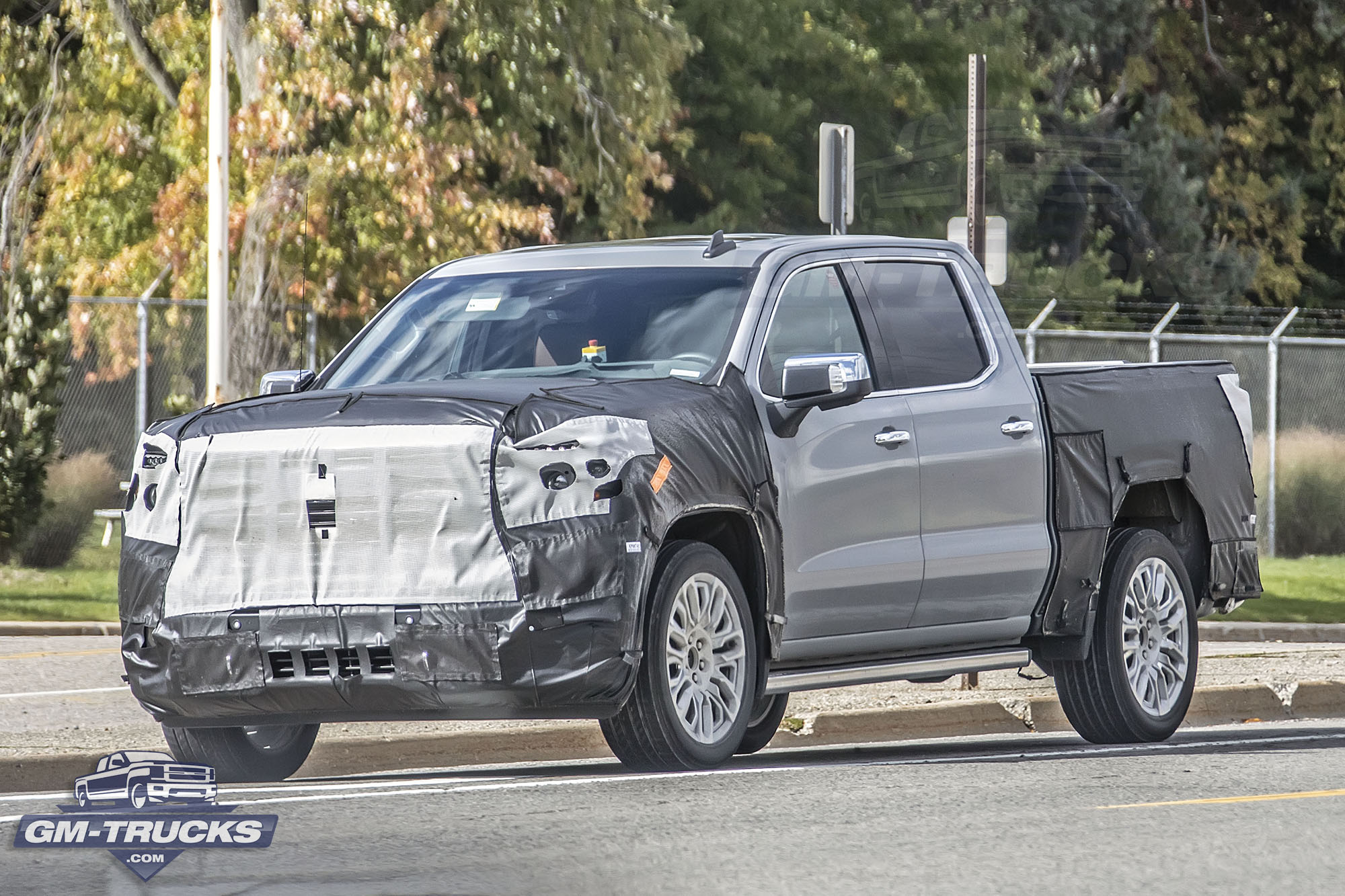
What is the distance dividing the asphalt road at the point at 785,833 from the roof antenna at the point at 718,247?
210 cm

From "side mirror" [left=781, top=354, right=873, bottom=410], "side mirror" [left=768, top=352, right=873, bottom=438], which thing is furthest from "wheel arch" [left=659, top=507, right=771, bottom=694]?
"side mirror" [left=781, top=354, right=873, bottom=410]

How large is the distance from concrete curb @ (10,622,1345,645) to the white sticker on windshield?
968 centimetres

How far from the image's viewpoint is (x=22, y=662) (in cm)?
1562

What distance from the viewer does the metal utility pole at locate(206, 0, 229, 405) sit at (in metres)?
18.7

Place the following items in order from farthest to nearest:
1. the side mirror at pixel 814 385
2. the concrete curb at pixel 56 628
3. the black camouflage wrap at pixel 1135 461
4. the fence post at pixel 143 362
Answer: the fence post at pixel 143 362
the concrete curb at pixel 56 628
the black camouflage wrap at pixel 1135 461
the side mirror at pixel 814 385

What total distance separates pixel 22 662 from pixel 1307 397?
1711cm

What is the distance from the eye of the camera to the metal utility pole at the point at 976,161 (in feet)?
47.2

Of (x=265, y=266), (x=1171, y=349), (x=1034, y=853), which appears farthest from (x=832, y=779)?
(x=1171, y=349)

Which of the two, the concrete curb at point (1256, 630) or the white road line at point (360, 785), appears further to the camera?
the concrete curb at point (1256, 630)

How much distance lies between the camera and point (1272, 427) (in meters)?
26.8

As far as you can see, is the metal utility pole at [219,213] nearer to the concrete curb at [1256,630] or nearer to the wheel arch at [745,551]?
the concrete curb at [1256,630]

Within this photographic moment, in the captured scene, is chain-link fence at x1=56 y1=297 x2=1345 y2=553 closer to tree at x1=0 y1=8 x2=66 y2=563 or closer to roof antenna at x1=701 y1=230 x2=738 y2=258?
tree at x1=0 y1=8 x2=66 y2=563

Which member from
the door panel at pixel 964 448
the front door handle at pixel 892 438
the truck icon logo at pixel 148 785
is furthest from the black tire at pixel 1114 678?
the truck icon logo at pixel 148 785

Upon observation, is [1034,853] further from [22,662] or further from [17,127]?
[17,127]
